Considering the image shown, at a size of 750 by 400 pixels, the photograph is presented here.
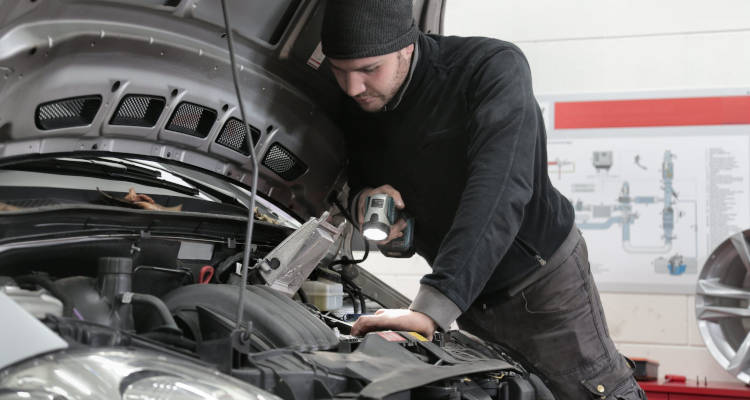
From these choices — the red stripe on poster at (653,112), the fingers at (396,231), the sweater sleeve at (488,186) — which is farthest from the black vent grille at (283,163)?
the red stripe on poster at (653,112)

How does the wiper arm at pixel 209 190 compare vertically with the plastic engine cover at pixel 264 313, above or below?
above

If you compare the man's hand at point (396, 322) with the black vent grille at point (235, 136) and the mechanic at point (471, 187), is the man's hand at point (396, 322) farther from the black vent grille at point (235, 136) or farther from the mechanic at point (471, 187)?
the black vent grille at point (235, 136)

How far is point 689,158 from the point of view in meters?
3.84

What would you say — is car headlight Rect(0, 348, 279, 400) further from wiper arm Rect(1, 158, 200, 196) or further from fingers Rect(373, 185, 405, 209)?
fingers Rect(373, 185, 405, 209)

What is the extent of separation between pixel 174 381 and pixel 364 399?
0.76 feet

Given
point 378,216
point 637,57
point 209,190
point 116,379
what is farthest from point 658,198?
point 116,379

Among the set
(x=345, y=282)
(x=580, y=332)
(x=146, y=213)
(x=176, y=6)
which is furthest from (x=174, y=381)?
(x=580, y=332)

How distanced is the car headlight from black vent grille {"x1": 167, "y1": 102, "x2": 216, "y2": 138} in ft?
2.34

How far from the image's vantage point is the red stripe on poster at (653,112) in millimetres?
3803

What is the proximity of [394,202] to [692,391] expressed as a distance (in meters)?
2.12

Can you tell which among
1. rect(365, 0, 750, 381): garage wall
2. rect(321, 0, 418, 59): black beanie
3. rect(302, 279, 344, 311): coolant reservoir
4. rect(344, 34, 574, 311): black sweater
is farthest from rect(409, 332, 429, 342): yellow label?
rect(365, 0, 750, 381): garage wall

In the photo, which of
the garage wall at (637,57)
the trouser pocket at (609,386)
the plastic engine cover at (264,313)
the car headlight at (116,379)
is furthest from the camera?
the garage wall at (637,57)

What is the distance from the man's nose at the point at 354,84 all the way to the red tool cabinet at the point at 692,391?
2298 mm

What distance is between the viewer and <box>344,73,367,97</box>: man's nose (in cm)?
160
